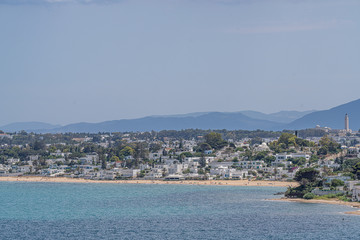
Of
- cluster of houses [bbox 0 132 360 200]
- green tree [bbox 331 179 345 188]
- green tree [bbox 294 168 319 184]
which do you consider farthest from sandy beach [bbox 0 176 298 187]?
green tree [bbox 331 179 345 188]

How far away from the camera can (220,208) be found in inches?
2852

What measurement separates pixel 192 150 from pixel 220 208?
293ft

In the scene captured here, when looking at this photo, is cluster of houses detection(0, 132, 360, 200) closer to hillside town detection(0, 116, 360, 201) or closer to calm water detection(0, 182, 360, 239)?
hillside town detection(0, 116, 360, 201)

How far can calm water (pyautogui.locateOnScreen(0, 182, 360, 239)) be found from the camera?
53969mm

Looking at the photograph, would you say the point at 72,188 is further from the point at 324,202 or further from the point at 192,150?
the point at 192,150

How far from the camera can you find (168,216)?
6538 cm

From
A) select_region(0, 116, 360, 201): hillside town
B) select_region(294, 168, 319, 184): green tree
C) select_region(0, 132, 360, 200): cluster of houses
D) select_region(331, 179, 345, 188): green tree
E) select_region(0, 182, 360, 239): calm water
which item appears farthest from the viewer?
select_region(0, 132, 360, 200): cluster of houses

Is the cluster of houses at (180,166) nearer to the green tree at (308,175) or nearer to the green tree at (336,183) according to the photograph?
the green tree at (308,175)

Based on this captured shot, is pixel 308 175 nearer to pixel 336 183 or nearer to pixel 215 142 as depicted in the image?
pixel 336 183

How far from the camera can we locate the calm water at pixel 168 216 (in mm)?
53969


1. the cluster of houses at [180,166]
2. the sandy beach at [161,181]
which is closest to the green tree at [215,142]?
the cluster of houses at [180,166]

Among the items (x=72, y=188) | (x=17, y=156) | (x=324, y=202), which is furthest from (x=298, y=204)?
(x=17, y=156)

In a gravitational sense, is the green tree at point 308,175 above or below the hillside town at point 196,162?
below

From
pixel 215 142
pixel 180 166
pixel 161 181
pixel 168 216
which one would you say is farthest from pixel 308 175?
pixel 215 142
